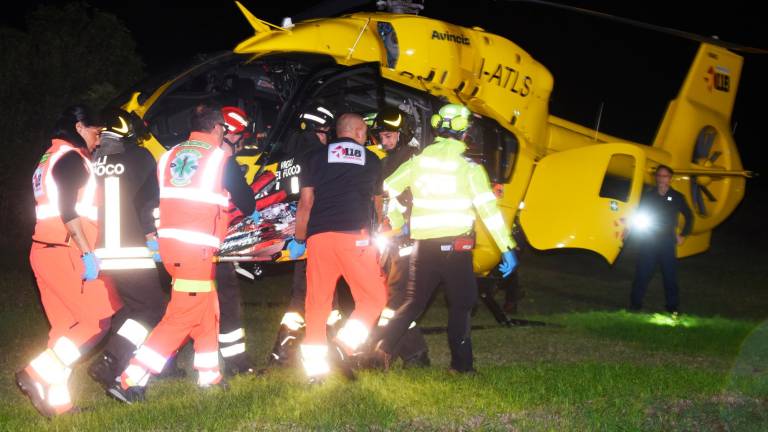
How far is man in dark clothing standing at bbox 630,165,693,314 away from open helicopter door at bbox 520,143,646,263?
124 centimetres

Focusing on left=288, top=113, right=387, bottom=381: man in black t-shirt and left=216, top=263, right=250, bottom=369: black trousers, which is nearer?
left=288, top=113, right=387, bottom=381: man in black t-shirt

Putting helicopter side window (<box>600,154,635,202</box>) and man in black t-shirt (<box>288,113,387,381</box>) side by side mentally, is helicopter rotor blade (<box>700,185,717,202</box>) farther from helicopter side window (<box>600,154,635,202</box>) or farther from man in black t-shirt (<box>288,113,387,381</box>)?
man in black t-shirt (<box>288,113,387,381</box>)

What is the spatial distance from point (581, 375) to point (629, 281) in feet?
29.0

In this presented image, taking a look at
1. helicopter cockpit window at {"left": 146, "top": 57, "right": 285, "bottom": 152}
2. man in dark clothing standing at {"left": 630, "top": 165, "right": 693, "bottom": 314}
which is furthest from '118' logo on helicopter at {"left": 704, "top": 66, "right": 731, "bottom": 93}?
helicopter cockpit window at {"left": 146, "top": 57, "right": 285, "bottom": 152}

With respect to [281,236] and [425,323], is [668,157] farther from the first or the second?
[281,236]

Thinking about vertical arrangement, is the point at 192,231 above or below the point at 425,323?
above

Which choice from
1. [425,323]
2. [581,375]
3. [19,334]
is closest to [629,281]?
[425,323]

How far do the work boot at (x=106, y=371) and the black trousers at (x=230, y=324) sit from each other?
825 mm

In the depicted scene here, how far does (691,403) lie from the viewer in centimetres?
539

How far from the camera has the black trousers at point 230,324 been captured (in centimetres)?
605

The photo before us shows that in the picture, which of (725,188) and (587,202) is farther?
(725,188)

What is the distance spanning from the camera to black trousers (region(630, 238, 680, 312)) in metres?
10.6

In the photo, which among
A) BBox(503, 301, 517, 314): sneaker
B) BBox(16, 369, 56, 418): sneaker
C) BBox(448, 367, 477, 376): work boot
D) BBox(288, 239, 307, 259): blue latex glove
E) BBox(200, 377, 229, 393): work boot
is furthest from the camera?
BBox(503, 301, 517, 314): sneaker

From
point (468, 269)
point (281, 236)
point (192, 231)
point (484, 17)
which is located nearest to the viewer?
point (192, 231)
